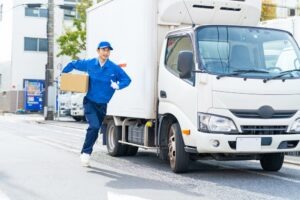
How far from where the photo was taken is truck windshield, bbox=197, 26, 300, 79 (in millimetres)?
8695

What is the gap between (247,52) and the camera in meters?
9.00

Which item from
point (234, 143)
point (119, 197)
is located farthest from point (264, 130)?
point (119, 197)

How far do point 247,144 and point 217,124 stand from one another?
498 mm

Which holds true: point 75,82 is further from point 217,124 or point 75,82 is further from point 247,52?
point 247,52

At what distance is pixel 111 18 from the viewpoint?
11781 mm

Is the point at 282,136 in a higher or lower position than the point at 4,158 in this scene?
higher

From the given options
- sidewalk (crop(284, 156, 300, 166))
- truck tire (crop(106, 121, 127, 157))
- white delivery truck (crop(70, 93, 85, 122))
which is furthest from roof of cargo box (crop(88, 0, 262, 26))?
white delivery truck (crop(70, 93, 85, 122))

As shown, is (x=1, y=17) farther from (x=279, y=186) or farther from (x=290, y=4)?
(x=279, y=186)

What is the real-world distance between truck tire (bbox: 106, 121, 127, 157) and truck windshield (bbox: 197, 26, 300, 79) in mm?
3407

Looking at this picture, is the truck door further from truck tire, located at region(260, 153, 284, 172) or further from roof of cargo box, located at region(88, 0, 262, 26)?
truck tire, located at region(260, 153, 284, 172)

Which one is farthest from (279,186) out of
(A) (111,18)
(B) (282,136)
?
(A) (111,18)

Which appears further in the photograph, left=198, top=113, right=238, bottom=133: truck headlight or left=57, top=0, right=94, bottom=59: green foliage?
left=57, top=0, right=94, bottom=59: green foliage

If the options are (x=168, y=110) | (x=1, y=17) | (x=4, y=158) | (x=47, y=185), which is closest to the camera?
(x=47, y=185)

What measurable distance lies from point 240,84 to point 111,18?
416 cm
